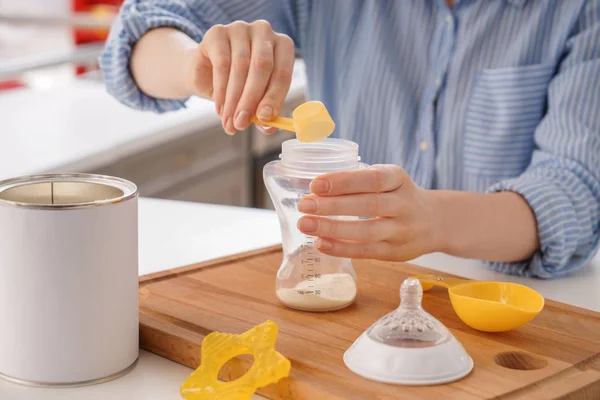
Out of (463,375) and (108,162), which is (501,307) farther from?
(108,162)

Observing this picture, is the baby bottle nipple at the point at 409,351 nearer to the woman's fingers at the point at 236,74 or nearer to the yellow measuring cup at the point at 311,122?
the yellow measuring cup at the point at 311,122

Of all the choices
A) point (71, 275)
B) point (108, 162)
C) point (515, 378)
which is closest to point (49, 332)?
point (71, 275)

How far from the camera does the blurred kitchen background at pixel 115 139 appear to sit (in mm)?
1728

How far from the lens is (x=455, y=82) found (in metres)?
1.40

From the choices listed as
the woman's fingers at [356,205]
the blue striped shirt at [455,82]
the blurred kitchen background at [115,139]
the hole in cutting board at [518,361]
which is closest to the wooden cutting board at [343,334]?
the hole in cutting board at [518,361]

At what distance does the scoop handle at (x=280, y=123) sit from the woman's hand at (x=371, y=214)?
70mm

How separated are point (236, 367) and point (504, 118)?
787 mm

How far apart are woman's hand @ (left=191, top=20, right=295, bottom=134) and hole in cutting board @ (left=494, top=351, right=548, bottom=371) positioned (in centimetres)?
33

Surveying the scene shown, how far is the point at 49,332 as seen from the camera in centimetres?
69

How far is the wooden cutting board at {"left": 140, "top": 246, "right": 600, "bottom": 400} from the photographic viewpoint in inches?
27.1

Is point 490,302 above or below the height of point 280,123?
below

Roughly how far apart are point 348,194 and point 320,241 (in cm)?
5

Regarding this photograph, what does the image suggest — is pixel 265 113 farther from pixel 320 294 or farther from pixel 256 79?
pixel 320 294

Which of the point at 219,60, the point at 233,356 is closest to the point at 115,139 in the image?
the point at 219,60
